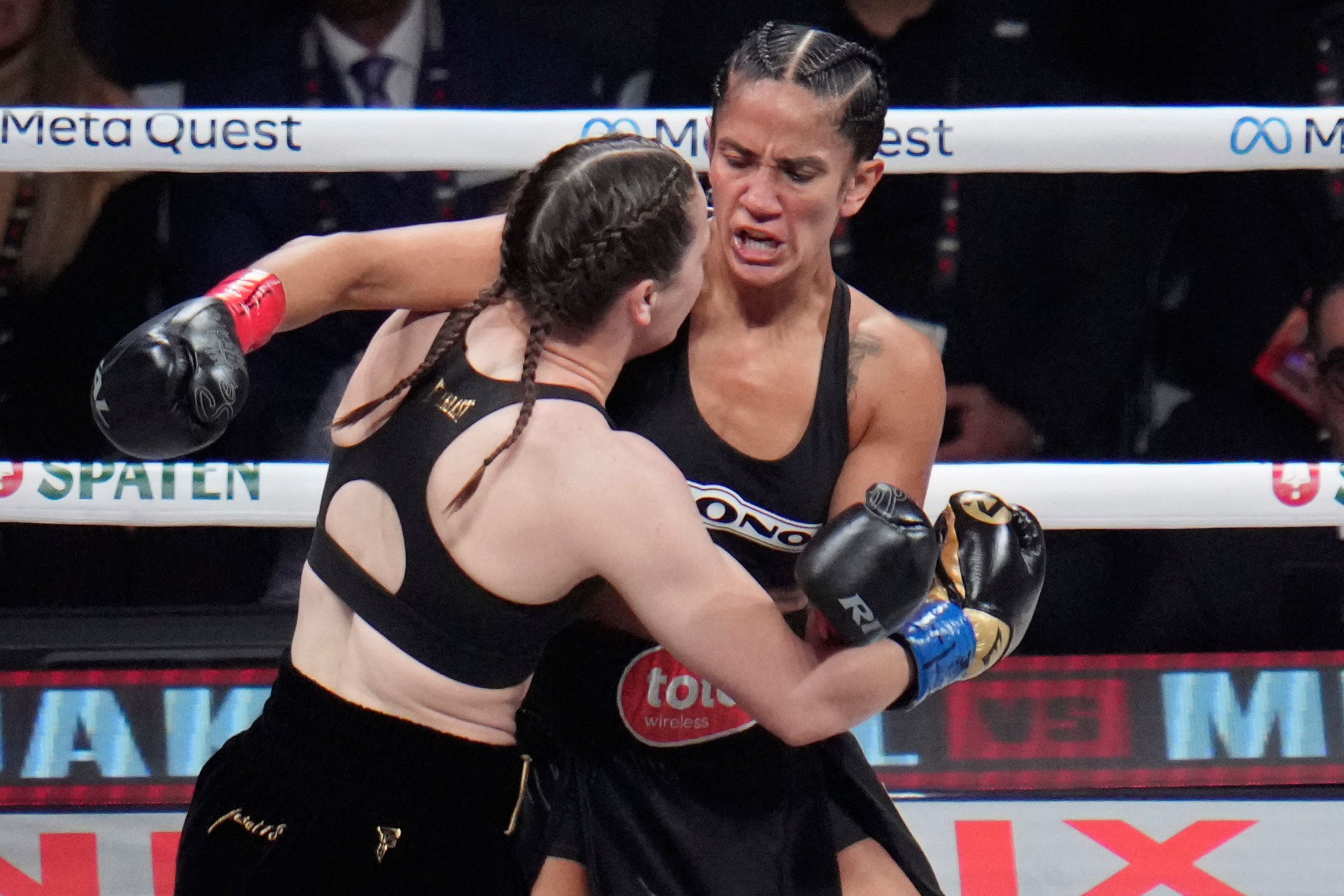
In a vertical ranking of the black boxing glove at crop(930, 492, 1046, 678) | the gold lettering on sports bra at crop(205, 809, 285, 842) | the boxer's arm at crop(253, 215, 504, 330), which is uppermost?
the boxer's arm at crop(253, 215, 504, 330)

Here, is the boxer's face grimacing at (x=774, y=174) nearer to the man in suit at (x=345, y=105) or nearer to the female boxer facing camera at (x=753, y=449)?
the female boxer facing camera at (x=753, y=449)

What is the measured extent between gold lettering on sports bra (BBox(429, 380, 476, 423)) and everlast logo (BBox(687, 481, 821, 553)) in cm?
35

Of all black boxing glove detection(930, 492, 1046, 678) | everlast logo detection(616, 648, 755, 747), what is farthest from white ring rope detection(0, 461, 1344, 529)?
everlast logo detection(616, 648, 755, 747)

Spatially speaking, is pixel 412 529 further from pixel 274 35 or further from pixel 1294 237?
pixel 1294 237

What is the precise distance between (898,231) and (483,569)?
4.44ft

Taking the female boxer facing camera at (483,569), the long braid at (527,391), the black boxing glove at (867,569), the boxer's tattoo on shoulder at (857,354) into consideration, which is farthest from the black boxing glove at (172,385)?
the boxer's tattoo on shoulder at (857,354)

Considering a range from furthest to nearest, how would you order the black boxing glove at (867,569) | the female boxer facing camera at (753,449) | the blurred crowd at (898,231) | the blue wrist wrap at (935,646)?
the blurred crowd at (898,231) < the female boxer facing camera at (753,449) < the blue wrist wrap at (935,646) < the black boxing glove at (867,569)

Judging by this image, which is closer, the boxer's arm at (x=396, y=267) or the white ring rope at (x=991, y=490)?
the boxer's arm at (x=396, y=267)

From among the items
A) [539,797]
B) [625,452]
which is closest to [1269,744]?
[539,797]

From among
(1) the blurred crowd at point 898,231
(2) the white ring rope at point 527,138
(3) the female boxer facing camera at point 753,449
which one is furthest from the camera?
(1) the blurred crowd at point 898,231

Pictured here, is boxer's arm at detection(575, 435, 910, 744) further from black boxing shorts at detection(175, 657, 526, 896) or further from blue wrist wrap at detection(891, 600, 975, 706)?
black boxing shorts at detection(175, 657, 526, 896)

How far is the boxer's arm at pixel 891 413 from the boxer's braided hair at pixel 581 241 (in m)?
0.34

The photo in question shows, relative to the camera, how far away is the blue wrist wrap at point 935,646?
1.60 m

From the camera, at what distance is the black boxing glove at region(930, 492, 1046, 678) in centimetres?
170
